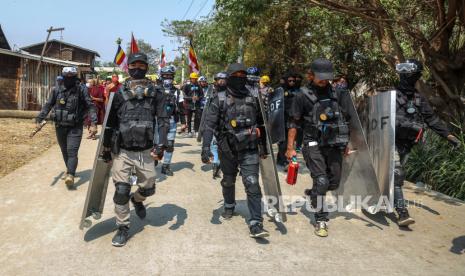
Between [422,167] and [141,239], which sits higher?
[422,167]

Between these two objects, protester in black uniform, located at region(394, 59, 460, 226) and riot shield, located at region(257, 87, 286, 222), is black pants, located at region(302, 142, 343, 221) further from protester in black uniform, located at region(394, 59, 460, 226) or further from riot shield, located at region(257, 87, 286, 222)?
protester in black uniform, located at region(394, 59, 460, 226)

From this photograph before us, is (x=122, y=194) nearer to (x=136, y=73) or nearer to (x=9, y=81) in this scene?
(x=136, y=73)

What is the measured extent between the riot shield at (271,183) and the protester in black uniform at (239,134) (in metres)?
0.09

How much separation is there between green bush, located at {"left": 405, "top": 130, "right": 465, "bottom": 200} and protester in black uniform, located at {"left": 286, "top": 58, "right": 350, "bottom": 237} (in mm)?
3084

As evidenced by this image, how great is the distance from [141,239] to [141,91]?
1.56m

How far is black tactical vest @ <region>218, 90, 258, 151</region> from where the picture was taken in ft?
15.0

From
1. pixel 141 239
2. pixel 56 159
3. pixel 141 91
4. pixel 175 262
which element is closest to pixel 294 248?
pixel 175 262

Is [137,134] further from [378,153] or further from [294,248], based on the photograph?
[378,153]

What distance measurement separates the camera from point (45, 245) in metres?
4.23

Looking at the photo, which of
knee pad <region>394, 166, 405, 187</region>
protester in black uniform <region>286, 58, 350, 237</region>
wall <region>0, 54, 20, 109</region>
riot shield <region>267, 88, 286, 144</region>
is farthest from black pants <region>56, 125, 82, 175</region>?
wall <region>0, 54, 20, 109</region>

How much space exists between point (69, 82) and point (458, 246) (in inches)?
227

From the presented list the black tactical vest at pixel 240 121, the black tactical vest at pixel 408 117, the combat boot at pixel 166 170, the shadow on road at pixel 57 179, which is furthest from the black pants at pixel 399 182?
the shadow on road at pixel 57 179

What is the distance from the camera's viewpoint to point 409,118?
16.6 feet

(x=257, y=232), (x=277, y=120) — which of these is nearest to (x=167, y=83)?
(x=277, y=120)
